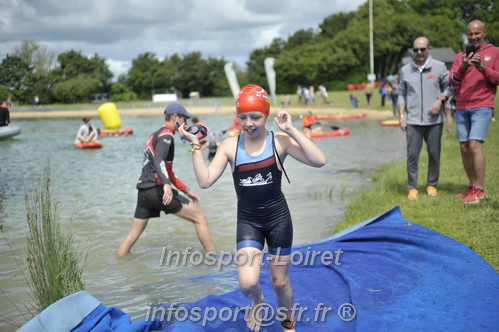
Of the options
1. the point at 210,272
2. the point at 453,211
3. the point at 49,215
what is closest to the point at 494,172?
the point at 453,211

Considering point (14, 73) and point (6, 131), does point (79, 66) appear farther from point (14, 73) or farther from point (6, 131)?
point (14, 73)

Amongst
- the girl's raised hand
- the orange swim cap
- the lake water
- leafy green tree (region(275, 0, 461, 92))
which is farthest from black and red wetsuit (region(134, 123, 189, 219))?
leafy green tree (region(275, 0, 461, 92))

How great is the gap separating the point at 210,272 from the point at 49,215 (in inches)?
107

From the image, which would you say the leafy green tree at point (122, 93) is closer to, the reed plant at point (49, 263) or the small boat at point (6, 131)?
the small boat at point (6, 131)

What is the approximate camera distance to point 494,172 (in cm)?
971

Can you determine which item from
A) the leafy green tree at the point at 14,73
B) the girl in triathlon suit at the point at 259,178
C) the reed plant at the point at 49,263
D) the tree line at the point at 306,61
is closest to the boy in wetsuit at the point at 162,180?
A: the reed plant at the point at 49,263

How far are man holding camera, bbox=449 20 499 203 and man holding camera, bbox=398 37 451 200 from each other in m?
0.41

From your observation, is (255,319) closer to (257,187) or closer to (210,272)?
(257,187)

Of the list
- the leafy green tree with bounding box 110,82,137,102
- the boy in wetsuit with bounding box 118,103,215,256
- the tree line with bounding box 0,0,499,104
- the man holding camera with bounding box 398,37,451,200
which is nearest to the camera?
the boy in wetsuit with bounding box 118,103,215,256

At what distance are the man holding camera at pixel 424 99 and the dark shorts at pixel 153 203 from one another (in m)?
3.96

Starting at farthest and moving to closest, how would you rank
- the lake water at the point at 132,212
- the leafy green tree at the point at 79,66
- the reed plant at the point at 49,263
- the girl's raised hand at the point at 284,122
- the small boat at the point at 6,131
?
the small boat at the point at 6,131 → the leafy green tree at the point at 79,66 → the lake water at the point at 132,212 → the reed plant at the point at 49,263 → the girl's raised hand at the point at 284,122

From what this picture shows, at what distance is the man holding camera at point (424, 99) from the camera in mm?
8188

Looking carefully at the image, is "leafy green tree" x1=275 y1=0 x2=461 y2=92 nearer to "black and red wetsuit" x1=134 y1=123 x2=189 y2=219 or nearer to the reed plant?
"black and red wetsuit" x1=134 y1=123 x2=189 y2=219

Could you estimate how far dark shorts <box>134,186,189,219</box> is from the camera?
6.74m
